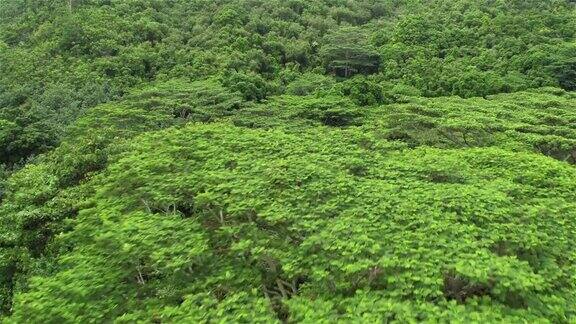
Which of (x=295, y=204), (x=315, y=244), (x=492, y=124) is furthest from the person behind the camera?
(x=492, y=124)

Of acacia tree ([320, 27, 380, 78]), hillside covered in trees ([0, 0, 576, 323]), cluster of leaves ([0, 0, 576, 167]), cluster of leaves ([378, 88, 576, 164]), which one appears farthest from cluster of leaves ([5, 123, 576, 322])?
acacia tree ([320, 27, 380, 78])

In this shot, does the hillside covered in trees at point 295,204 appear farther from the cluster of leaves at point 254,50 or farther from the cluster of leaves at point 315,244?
the cluster of leaves at point 254,50

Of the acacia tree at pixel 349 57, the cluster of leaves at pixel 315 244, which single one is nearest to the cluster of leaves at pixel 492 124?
the cluster of leaves at pixel 315 244

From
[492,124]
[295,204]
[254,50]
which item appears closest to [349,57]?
[254,50]

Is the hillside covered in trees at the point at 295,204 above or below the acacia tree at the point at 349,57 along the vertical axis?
above

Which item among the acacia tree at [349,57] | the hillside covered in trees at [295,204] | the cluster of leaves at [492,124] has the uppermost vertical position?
the hillside covered in trees at [295,204]

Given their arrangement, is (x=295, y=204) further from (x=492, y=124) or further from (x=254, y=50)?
(x=254, y=50)

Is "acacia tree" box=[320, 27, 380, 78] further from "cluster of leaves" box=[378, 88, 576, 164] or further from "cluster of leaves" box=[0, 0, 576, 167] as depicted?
"cluster of leaves" box=[378, 88, 576, 164]

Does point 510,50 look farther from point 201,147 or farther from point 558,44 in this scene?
point 201,147
